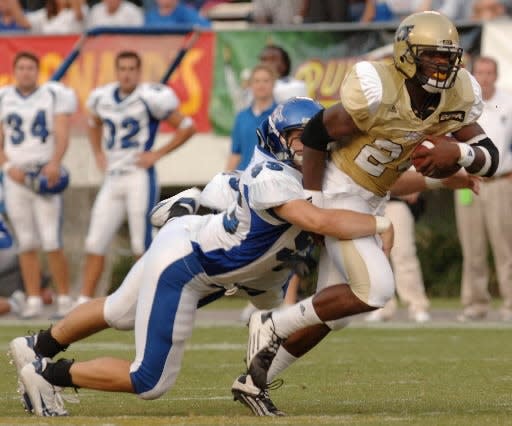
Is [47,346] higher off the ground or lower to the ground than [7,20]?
higher

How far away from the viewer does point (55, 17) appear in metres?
12.4

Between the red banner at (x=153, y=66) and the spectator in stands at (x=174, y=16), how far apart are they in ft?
1.12

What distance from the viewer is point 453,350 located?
782 cm

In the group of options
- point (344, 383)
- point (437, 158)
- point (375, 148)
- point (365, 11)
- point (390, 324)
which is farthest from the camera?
point (365, 11)

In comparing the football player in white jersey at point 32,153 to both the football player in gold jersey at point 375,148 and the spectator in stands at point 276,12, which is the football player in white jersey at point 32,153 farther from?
the football player in gold jersey at point 375,148

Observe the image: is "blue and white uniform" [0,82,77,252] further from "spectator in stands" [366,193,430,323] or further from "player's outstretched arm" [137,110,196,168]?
"spectator in stands" [366,193,430,323]

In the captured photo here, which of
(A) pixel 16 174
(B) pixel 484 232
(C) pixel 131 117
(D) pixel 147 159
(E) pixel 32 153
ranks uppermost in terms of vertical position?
(C) pixel 131 117

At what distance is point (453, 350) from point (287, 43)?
4214mm

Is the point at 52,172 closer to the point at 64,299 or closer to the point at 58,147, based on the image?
the point at 58,147

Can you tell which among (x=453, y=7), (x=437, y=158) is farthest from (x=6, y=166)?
(x=437, y=158)

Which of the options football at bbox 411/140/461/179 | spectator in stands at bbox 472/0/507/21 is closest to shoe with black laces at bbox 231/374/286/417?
football at bbox 411/140/461/179

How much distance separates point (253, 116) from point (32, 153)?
1.82 meters

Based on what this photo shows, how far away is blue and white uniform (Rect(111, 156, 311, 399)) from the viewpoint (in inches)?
202

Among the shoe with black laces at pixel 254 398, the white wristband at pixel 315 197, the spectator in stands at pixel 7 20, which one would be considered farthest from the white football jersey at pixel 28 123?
the white wristband at pixel 315 197
